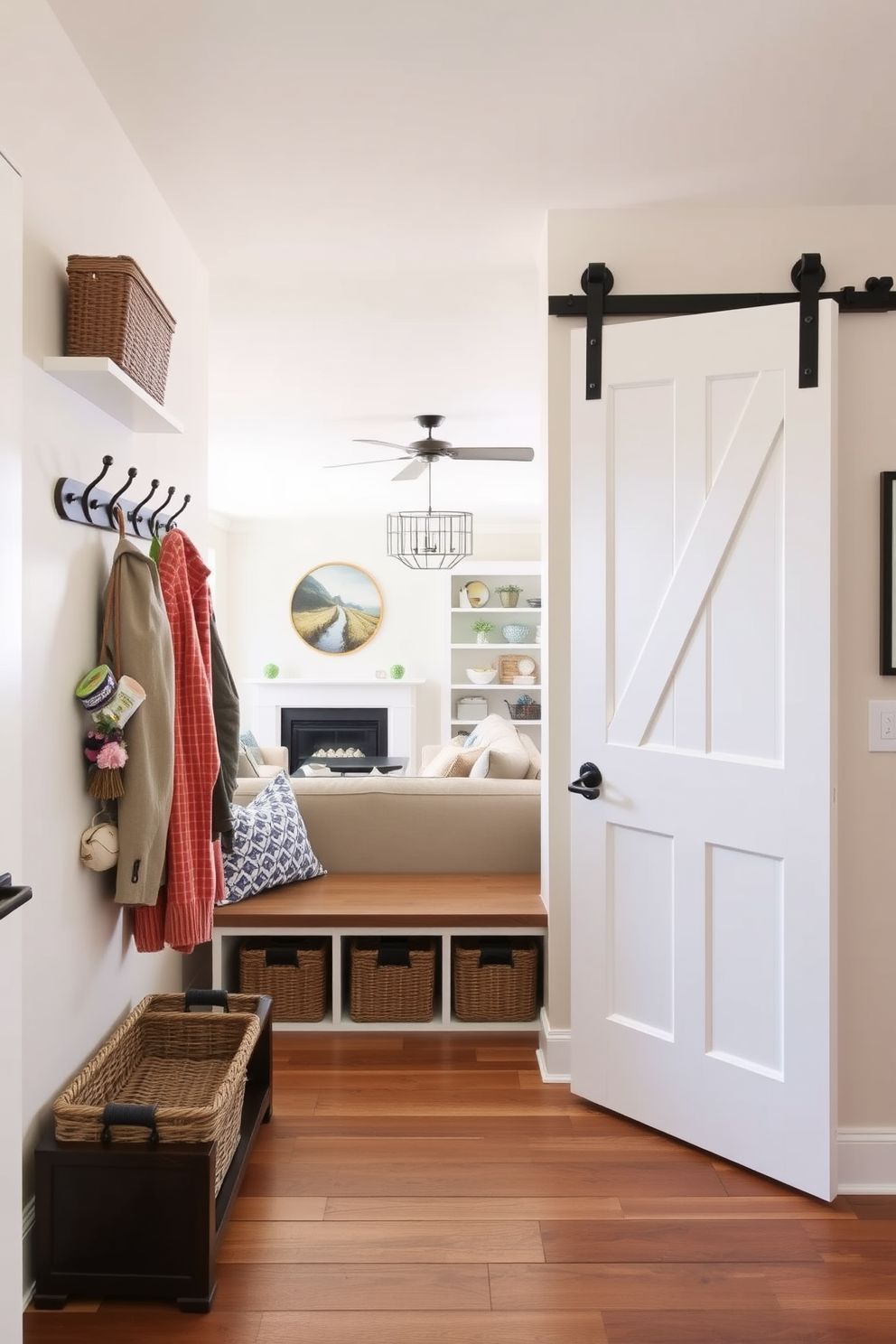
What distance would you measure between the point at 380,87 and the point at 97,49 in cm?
59

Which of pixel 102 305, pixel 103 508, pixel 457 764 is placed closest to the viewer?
pixel 102 305

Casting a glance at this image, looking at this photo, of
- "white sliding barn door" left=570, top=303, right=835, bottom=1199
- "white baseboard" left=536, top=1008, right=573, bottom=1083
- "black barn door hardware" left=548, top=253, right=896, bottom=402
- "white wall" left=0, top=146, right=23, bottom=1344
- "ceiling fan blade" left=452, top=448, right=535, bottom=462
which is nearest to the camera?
"white wall" left=0, top=146, right=23, bottom=1344

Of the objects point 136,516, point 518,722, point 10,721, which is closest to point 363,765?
point 518,722

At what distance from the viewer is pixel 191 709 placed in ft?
7.85

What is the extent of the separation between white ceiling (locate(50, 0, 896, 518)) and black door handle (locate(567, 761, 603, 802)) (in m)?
1.57

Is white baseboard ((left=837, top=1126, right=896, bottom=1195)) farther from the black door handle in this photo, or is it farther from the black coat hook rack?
the black coat hook rack

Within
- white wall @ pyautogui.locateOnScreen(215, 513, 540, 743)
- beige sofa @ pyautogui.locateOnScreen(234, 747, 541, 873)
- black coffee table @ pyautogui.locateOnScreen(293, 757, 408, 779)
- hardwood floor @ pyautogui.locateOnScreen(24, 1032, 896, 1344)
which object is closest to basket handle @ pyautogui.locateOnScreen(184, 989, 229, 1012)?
hardwood floor @ pyautogui.locateOnScreen(24, 1032, 896, 1344)

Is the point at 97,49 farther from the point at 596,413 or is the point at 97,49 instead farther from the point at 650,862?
the point at 650,862

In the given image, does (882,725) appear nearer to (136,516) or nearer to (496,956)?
(496,956)

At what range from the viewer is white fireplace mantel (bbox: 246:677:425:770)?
863 centimetres

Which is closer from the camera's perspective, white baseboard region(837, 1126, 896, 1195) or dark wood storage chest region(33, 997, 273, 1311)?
dark wood storage chest region(33, 997, 273, 1311)

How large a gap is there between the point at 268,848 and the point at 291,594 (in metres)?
5.71

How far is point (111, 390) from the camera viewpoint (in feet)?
6.68

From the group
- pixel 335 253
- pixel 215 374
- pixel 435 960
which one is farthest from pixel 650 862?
pixel 215 374
